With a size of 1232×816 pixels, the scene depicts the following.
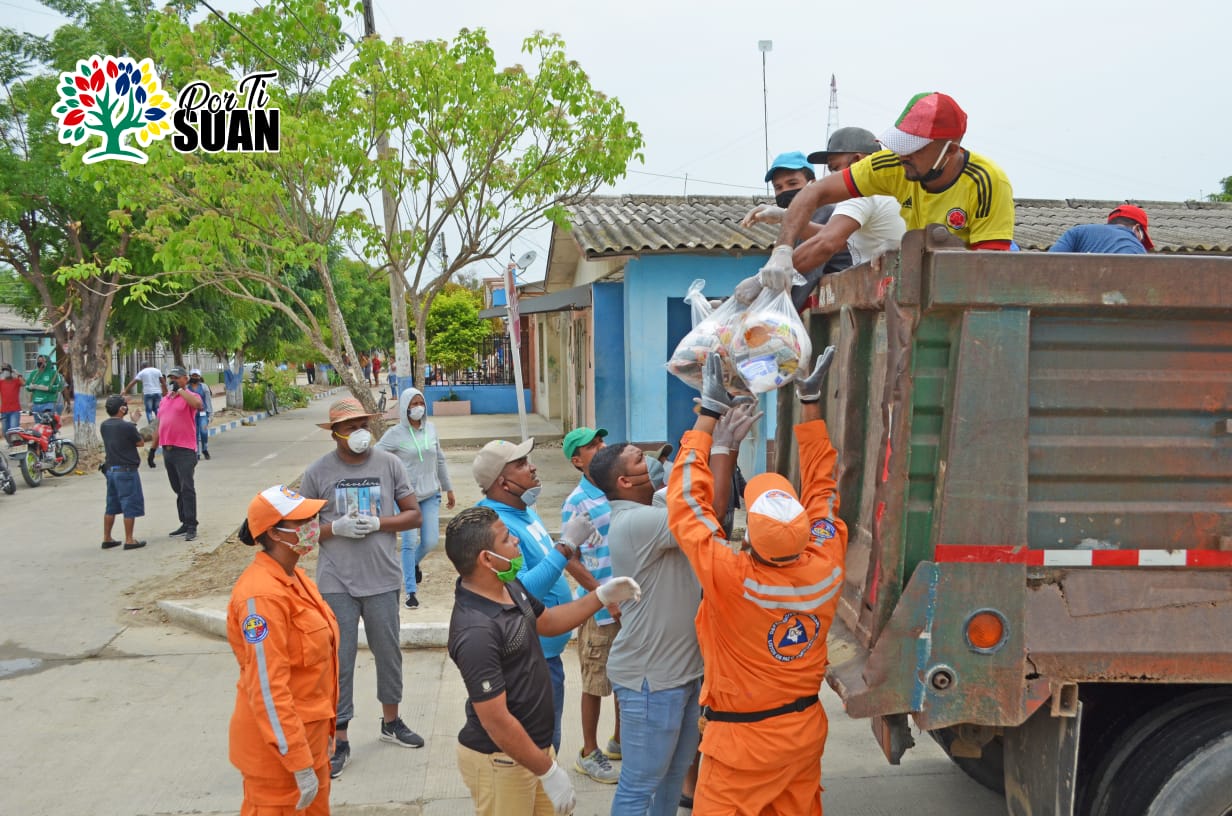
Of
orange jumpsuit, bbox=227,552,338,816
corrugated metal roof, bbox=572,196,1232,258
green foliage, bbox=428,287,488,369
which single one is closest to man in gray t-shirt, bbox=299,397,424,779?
orange jumpsuit, bbox=227,552,338,816

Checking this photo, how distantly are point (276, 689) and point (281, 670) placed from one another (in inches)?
2.5

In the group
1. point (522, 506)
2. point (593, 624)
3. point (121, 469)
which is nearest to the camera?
point (522, 506)

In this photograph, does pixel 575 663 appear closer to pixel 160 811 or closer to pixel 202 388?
pixel 160 811

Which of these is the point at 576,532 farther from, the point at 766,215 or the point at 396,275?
the point at 396,275

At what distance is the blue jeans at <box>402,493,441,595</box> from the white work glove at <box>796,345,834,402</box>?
4.32 m

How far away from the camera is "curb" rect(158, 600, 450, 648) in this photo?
6.40 metres

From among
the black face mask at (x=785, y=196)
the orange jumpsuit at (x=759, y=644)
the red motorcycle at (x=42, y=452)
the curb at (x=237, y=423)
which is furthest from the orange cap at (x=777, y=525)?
the curb at (x=237, y=423)

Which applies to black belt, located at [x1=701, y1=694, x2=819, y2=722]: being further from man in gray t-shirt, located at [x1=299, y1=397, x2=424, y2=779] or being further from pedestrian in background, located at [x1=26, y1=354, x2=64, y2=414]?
pedestrian in background, located at [x1=26, y1=354, x2=64, y2=414]

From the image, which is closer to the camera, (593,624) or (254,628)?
(254,628)

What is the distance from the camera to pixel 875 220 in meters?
3.30

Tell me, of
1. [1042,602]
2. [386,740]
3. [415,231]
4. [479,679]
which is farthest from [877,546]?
[415,231]

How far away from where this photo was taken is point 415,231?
945 cm

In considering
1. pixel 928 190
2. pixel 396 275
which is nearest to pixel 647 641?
pixel 928 190

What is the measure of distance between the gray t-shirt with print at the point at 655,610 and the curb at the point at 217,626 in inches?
112
